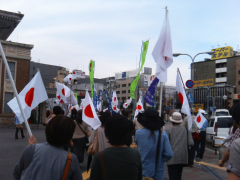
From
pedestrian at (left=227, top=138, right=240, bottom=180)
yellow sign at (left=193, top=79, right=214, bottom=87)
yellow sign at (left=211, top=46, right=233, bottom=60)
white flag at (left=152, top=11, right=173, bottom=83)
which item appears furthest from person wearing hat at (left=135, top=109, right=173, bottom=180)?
yellow sign at (left=211, top=46, right=233, bottom=60)

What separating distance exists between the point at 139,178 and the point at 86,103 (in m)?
3.47

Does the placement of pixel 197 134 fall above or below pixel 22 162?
below

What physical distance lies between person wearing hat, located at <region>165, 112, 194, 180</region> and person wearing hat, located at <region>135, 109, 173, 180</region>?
1.12m

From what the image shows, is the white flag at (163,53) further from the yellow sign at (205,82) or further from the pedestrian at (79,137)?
the yellow sign at (205,82)

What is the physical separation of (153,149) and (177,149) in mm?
1389

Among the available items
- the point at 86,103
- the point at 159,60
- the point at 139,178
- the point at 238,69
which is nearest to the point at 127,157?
the point at 139,178

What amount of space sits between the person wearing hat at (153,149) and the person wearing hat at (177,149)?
1.12m

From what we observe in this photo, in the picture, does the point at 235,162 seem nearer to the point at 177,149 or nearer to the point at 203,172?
the point at 177,149

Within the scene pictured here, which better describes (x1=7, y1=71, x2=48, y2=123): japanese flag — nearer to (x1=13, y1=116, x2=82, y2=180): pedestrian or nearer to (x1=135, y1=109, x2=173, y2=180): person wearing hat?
(x1=135, y1=109, x2=173, y2=180): person wearing hat

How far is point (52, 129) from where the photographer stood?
8.02 ft

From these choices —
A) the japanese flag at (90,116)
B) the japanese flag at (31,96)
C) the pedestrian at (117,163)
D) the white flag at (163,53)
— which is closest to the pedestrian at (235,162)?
the pedestrian at (117,163)

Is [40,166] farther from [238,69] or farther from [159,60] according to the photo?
[238,69]

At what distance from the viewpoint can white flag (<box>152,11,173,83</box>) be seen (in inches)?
279

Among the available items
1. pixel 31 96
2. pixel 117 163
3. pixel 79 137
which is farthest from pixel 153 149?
pixel 79 137
